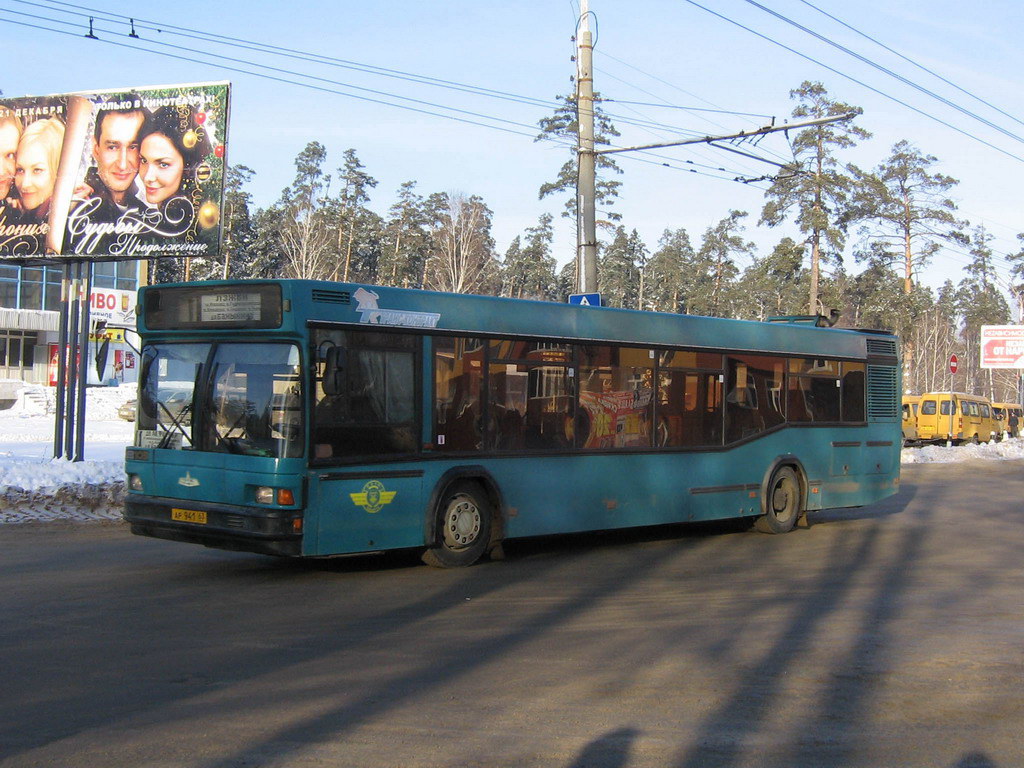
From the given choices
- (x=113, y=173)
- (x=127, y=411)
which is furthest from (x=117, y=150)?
(x=127, y=411)

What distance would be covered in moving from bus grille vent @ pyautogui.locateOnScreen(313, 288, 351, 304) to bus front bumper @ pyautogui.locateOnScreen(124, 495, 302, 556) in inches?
75.1

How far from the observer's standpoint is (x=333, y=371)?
31.9 feet

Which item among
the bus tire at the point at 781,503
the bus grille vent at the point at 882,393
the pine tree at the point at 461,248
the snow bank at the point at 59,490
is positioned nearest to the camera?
the snow bank at the point at 59,490

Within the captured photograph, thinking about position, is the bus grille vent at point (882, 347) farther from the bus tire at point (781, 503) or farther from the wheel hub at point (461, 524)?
the wheel hub at point (461, 524)

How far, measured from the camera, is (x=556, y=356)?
12258 millimetres

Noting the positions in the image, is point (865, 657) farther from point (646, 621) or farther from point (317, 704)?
point (317, 704)

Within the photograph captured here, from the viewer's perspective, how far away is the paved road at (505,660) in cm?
550

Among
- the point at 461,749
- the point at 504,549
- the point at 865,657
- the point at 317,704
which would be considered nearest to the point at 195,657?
the point at 317,704

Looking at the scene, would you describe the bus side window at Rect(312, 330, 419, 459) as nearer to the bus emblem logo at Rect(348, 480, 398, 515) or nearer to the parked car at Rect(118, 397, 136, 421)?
the bus emblem logo at Rect(348, 480, 398, 515)

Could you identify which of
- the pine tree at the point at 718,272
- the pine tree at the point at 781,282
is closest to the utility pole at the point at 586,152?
the pine tree at the point at 781,282

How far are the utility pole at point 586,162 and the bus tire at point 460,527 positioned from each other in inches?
321

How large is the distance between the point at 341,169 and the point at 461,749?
3229 inches

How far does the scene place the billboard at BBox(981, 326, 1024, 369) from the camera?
5444 centimetres

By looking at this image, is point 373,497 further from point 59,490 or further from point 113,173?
point 113,173
